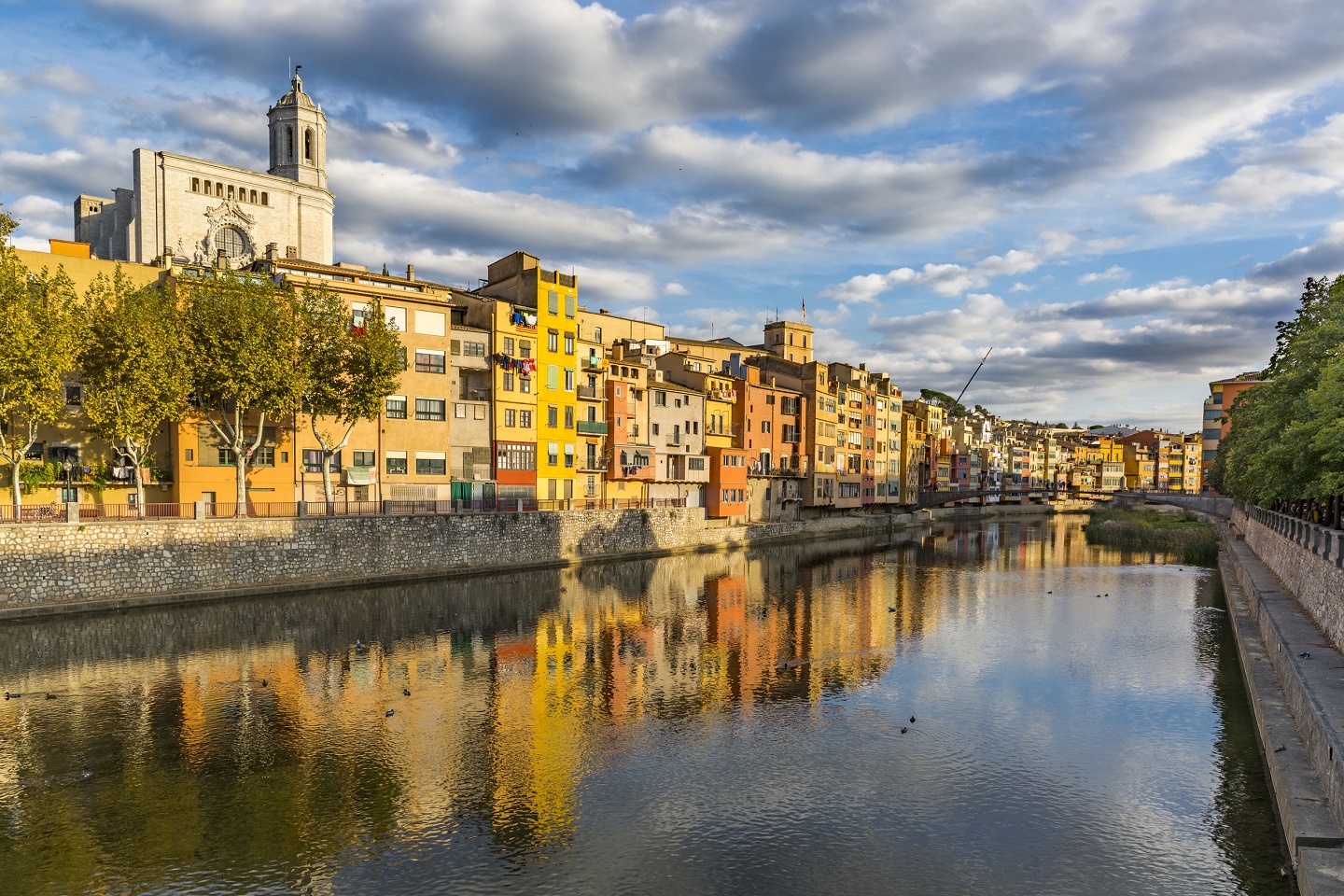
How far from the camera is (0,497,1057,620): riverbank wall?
3725 cm

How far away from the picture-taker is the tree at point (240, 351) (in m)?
43.4

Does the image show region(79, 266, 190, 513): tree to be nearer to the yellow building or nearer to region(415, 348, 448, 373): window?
region(415, 348, 448, 373): window

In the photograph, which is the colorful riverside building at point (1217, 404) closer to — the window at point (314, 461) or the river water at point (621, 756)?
the river water at point (621, 756)

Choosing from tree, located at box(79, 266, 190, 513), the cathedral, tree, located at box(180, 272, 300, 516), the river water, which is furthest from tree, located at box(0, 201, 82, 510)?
the cathedral

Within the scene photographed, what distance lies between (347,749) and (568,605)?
22.9 meters

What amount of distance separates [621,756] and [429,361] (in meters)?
42.0

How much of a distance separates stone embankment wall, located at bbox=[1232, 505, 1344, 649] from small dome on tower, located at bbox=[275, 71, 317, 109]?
10300 centimetres

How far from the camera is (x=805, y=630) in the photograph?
38.5 metres

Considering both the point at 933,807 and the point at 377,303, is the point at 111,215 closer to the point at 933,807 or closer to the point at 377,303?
the point at 377,303

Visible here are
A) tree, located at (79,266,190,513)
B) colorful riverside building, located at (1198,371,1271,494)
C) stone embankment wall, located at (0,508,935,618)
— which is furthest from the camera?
colorful riverside building, located at (1198,371,1271,494)

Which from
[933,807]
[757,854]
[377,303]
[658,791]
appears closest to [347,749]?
[658,791]

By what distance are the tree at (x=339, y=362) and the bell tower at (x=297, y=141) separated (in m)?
53.3

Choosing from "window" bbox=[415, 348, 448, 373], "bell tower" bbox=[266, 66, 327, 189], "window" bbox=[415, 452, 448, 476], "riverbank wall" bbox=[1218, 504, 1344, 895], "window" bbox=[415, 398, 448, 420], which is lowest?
"riverbank wall" bbox=[1218, 504, 1344, 895]

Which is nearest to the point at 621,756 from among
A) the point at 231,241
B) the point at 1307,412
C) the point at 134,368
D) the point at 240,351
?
the point at 1307,412
